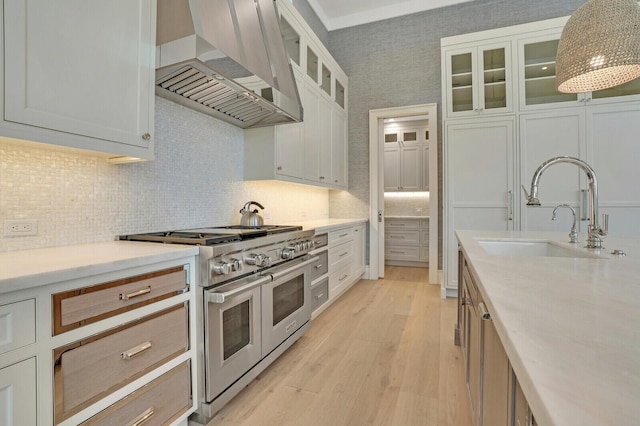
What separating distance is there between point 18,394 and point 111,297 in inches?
13.6

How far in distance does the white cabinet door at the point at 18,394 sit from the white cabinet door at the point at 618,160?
427 centimetres

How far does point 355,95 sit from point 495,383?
441 centimetres

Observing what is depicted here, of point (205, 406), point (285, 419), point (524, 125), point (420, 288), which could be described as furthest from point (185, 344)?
point (524, 125)

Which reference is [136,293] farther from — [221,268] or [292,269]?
[292,269]

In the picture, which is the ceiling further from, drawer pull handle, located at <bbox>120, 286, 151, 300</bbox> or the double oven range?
drawer pull handle, located at <bbox>120, 286, 151, 300</bbox>

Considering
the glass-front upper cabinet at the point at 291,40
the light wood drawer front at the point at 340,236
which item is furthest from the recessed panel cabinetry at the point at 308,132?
the light wood drawer front at the point at 340,236

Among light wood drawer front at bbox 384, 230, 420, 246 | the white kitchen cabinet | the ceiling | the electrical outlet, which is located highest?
the ceiling

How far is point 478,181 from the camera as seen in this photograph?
3.55 m

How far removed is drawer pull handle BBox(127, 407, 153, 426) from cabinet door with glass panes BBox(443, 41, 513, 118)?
3.74 metres

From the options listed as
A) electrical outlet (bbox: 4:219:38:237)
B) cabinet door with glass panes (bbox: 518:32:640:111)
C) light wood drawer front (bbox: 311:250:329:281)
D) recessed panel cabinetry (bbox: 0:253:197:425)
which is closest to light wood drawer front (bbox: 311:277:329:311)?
light wood drawer front (bbox: 311:250:329:281)

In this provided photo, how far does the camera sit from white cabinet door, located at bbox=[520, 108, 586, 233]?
322 centimetres

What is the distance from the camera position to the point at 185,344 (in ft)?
4.87

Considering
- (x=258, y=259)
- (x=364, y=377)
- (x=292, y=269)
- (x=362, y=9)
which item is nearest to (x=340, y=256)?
(x=292, y=269)

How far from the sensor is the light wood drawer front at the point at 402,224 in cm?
562
